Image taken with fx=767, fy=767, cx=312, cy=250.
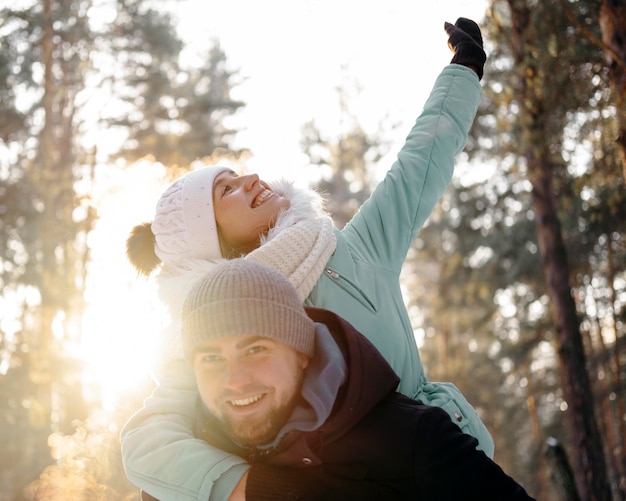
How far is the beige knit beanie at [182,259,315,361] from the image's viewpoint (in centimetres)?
193

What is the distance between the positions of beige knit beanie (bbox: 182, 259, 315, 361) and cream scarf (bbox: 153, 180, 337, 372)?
0.29 m

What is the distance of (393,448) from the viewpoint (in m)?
1.87

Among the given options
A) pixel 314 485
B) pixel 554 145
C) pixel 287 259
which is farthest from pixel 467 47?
pixel 554 145

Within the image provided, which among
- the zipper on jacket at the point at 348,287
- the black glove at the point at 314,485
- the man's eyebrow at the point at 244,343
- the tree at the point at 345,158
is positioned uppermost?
the tree at the point at 345,158

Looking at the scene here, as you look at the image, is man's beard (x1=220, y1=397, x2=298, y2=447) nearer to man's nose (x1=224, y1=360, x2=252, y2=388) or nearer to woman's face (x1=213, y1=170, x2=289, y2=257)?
man's nose (x1=224, y1=360, x2=252, y2=388)

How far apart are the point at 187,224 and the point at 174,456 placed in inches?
35.5

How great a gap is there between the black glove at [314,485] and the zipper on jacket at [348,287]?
724 mm

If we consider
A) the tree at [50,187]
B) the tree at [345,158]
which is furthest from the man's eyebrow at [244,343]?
the tree at [345,158]

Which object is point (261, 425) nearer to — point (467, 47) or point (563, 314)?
point (467, 47)

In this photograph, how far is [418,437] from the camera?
1.86 meters

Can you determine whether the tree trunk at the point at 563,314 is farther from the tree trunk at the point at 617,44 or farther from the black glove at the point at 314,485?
the black glove at the point at 314,485

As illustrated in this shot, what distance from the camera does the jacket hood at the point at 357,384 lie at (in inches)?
74.2

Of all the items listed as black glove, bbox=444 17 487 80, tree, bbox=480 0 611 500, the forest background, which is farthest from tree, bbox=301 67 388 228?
black glove, bbox=444 17 487 80

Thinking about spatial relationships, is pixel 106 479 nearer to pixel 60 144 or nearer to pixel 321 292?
pixel 321 292
